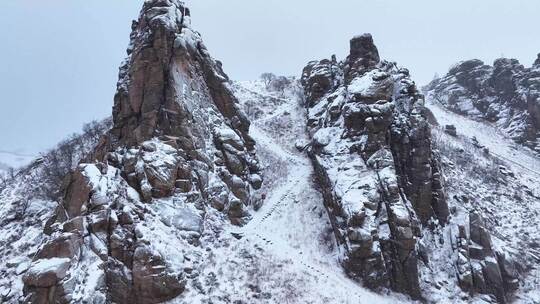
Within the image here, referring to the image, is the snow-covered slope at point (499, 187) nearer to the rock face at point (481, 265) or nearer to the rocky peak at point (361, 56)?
the rock face at point (481, 265)

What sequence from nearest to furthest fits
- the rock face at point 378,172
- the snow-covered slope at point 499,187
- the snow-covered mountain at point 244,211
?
the snow-covered mountain at point 244,211 → the rock face at point 378,172 → the snow-covered slope at point 499,187

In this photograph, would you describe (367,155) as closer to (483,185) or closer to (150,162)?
(150,162)

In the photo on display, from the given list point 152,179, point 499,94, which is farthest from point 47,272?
point 499,94

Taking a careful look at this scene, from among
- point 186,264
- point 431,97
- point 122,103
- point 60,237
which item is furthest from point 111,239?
point 431,97

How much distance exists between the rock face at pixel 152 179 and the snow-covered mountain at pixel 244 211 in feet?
0.37

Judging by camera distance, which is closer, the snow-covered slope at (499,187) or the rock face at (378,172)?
the rock face at (378,172)

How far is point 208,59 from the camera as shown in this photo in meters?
39.1

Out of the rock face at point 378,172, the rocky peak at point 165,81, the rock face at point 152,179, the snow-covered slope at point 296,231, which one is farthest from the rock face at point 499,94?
the rocky peak at point 165,81

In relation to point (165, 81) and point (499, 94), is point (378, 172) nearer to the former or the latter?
point (165, 81)

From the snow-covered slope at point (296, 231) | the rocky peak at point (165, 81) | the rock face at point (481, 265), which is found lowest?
the rock face at point (481, 265)

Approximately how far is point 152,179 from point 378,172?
18.4 meters

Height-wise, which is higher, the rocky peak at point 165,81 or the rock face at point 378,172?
the rocky peak at point 165,81

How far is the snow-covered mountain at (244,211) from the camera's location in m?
23.6

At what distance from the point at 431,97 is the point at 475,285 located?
7584cm
